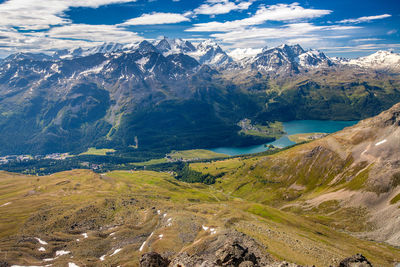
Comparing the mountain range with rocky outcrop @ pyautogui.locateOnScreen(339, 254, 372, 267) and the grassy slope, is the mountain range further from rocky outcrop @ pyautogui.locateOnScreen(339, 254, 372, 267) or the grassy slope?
the grassy slope

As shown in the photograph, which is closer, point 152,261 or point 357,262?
point 357,262

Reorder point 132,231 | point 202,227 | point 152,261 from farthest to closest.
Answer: point 132,231
point 202,227
point 152,261

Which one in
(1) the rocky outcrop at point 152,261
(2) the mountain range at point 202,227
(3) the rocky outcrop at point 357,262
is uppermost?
(3) the rocky outcrop at point 357,262

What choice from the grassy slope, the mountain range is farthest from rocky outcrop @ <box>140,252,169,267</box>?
the grassy slope

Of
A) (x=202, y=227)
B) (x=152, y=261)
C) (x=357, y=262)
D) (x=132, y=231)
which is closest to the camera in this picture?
(x=357, y=262)

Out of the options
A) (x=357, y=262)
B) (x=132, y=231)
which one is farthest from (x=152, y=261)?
(x=132, y=231)

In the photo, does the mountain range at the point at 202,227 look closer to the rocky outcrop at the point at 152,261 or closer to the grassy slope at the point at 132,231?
the rocky outcrop at the point at 152,261

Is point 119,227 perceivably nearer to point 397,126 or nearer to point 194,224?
point 194,224

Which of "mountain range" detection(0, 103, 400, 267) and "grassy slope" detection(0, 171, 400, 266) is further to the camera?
"grassy slope" detection(0, 171, 400, 266)

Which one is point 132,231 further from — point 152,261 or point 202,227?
point 152,261

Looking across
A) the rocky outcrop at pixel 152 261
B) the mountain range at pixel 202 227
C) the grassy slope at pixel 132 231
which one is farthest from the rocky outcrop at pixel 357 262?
the rocky outcrop at pixel 152 261

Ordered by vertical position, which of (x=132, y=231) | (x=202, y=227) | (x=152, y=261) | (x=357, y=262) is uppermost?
(x=357, y=262)
